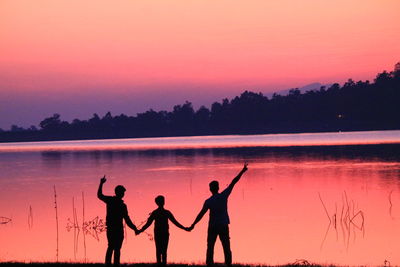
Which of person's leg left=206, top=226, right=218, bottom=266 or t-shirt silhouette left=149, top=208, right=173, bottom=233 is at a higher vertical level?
t-shirt silhouette left=149, top=208, right=173, bottom=233

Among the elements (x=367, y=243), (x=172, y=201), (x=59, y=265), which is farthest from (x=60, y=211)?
(x=59, y=265)

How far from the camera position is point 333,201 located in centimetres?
4438

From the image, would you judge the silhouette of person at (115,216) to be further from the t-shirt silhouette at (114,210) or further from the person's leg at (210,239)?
the person's leg at (210,239)

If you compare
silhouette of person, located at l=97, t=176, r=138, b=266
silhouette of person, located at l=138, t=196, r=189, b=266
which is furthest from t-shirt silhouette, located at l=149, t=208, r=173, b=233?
silhouette of person, located at l=97, t=176, r=138, b=266

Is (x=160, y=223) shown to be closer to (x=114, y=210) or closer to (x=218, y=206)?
(x=114, y=210)

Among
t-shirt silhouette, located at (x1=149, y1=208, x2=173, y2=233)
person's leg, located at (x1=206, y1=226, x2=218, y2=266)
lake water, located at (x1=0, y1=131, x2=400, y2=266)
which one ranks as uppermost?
t-shirt silhouette, located at (x1=149, y1=208, x2=173, y2=233)

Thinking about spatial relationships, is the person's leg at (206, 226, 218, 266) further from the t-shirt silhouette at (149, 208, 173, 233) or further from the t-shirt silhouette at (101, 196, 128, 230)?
the t-shirt silhouette at (101, 196, 128, 230)

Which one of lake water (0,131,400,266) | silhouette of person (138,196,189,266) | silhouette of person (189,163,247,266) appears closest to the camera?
silhouette of person (189,163,247,266)

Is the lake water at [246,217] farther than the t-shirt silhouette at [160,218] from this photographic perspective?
Yes

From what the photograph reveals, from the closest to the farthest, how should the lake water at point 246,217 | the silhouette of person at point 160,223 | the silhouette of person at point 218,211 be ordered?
the silhouette of person at point 218,211 < the silhouette of person at point 160,223 < the lake water at point 246,217

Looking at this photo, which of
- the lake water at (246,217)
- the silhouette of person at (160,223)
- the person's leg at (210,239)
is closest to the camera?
the silhouette of person at (160,223)

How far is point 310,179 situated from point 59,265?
4610 cm

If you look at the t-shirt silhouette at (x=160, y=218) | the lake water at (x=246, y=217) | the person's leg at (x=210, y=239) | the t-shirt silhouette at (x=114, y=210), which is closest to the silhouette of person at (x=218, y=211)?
the person's leg at (x=210, y=239)

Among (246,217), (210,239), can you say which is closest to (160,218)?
(210,239)
